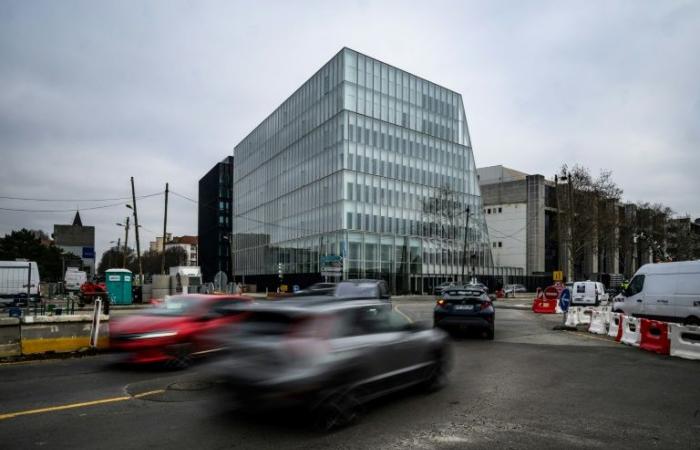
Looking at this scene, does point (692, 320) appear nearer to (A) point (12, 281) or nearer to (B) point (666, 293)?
(B) point (666, 293)

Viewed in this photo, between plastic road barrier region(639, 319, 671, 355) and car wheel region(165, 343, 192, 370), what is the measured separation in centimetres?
1074

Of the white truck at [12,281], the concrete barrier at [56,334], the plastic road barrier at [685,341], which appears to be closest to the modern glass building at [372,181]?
the white truck at [12,281]

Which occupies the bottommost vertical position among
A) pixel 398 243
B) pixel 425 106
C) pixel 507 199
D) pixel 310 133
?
pixel 398 243

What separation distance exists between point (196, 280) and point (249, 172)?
48262 millimetres

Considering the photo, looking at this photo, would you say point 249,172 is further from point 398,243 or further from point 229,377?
point 229,377

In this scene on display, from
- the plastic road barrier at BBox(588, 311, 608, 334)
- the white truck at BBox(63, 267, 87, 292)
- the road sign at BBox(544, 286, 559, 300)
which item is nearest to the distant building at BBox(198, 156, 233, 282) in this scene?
the white truck at BBox(63, 267, 87, 292)

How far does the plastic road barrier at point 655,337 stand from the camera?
38.4 ft

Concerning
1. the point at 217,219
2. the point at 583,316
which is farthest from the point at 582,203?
the point at 217,219

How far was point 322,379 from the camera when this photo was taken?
5289 millimetres

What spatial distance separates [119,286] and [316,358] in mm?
29164

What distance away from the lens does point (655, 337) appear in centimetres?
1220

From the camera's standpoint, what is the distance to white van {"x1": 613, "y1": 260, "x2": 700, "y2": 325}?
14984mm

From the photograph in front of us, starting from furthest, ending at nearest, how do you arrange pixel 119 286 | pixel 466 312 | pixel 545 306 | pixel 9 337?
1. pixel 119 286
2. pixel 545 306
3. pixel 466 312
4. pixel 9 337

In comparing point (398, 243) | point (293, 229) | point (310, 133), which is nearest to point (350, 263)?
point (398, 243)
